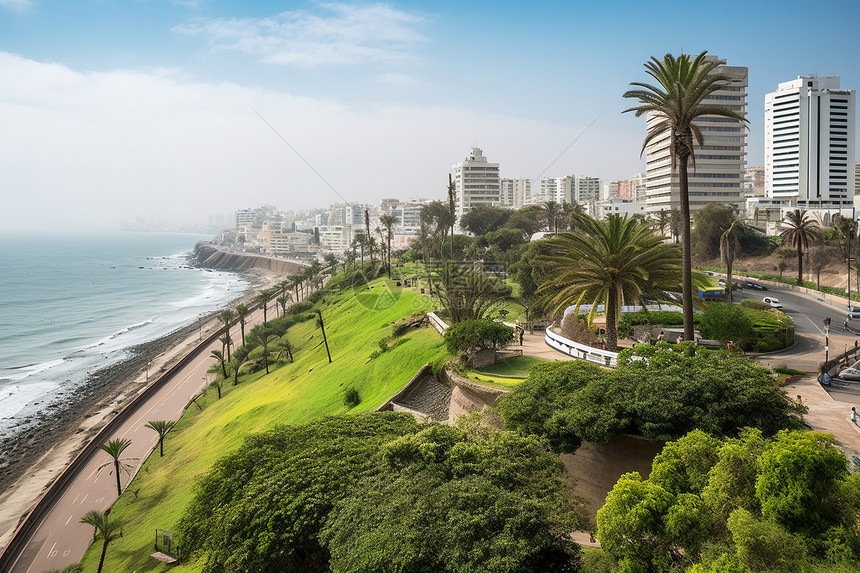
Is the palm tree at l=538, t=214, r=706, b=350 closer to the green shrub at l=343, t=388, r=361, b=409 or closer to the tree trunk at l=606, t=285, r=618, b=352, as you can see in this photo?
the tree trunk at l=606, t=285, r=618, b=352

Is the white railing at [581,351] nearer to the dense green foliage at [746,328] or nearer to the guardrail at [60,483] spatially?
the dense green foliage at [746,328]

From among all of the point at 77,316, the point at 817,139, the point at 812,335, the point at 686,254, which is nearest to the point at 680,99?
the point at 686,254

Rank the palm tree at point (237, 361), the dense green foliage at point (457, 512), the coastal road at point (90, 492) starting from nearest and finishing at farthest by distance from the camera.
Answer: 1. the dense green foliage at point (457, 512)
2. the coastal road at point (90, 492)
3. the palm tree at point (237, 361)

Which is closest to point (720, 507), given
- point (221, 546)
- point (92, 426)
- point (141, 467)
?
point (221, 546)

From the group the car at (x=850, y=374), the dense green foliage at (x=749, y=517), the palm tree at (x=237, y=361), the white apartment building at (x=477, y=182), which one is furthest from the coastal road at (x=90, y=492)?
the white apartment building at (x=477, y=182)

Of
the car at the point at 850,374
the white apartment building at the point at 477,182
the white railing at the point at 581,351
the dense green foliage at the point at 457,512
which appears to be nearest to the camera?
the dense green foliage at the point at 457,512

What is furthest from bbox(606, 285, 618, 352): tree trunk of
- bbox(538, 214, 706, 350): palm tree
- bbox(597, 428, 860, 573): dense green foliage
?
bbox(597, 428, 860, 573): dense green foliage

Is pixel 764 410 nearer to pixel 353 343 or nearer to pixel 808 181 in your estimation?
pixel 353 343
